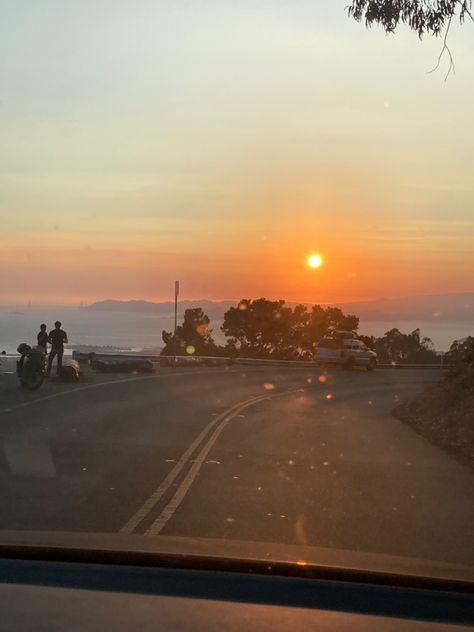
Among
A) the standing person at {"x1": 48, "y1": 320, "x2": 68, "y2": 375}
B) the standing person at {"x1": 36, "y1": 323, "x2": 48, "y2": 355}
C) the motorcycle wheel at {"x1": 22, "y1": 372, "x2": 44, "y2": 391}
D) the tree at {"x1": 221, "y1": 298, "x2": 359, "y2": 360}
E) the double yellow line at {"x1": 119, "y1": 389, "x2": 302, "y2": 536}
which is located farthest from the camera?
the tree at {"x1": 221, "y1": 298, "x2": 359, "y2": 360}

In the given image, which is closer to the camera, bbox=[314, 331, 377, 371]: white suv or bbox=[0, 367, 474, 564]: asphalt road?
bbox=[0, 367, 474, 564]: asphalt road

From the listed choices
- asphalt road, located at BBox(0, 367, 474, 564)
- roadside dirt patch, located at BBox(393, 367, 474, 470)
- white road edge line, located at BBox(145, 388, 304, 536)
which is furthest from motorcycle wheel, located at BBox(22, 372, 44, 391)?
roadside dirt patch, located at BBox(393, 367, 474, 470)

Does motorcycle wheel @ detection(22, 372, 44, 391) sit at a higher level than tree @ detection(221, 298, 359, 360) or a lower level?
lower

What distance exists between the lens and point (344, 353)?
Answer: 145 ft

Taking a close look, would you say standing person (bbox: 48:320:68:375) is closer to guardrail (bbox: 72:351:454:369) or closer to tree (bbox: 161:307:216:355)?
guardrail (bbox: 72:351:454:369)

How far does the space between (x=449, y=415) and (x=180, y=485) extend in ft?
32.7

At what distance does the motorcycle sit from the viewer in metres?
23.4

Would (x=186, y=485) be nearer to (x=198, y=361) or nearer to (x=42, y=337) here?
(x=42, y=337)

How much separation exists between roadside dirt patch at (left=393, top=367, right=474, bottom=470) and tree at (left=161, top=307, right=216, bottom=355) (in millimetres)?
47524

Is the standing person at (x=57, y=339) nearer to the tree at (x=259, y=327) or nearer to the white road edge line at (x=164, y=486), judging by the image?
Answer: the white road edge line at (x=164, y=486)

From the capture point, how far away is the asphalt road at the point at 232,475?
316 inches

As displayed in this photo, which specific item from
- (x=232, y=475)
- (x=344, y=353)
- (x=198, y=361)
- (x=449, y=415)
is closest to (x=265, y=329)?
(x=198, y=361)

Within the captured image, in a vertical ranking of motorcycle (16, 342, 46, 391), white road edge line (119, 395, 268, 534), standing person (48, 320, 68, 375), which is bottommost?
white road edge line (119, 395, 268, 534)

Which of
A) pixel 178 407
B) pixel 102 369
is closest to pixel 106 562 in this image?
pixel 178 407
